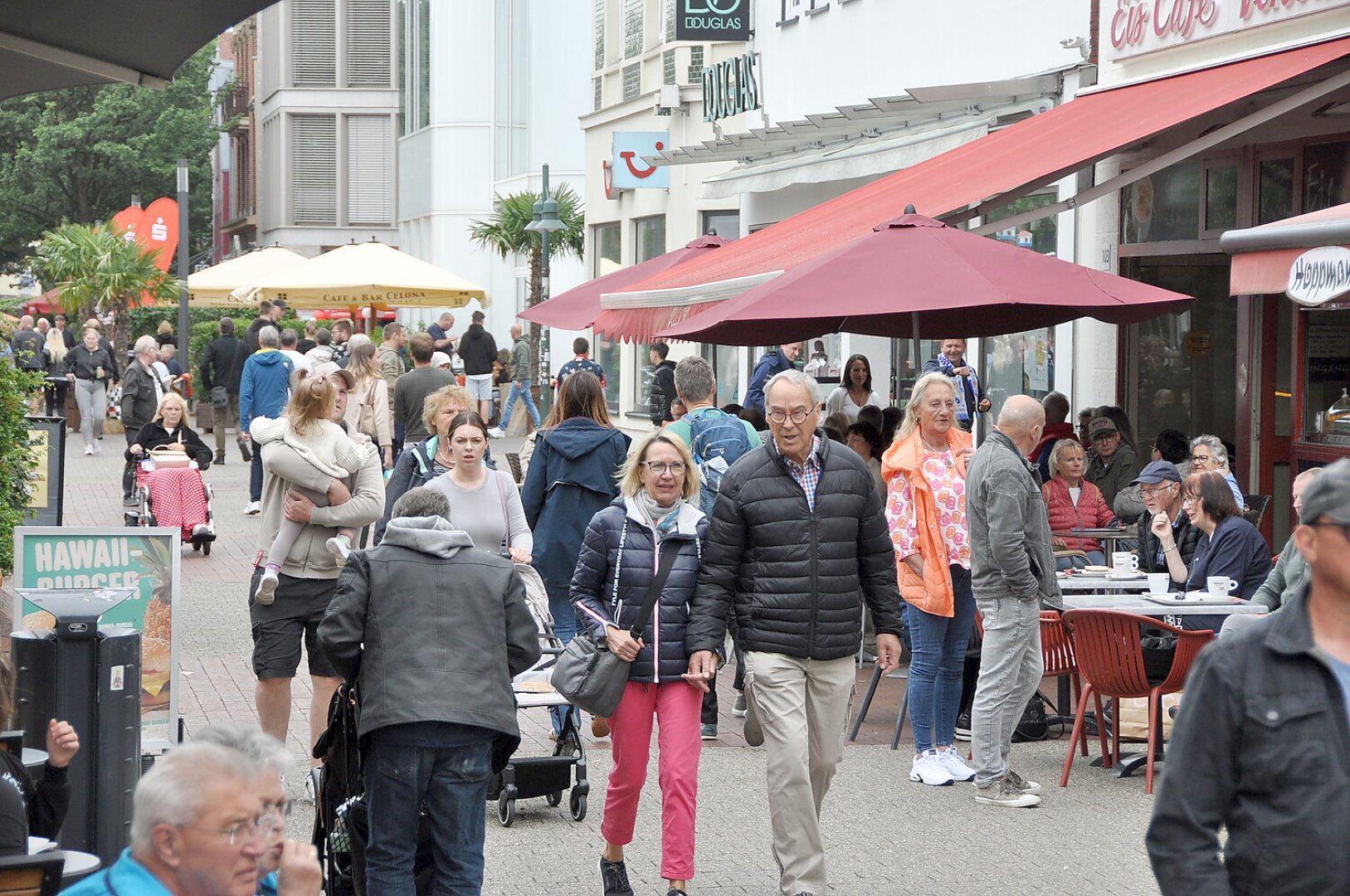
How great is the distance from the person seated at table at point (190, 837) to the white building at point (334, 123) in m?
48.8

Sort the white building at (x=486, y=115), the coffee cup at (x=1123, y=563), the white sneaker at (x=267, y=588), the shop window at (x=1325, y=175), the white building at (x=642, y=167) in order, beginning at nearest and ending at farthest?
the white sneaker at (x=267, y=588) → the coffee cup at (x=1123, y=563) → the shop window at (x=1325, y=175) → the white building at (x=642, y=167) → the white building at (x=486, y=115)

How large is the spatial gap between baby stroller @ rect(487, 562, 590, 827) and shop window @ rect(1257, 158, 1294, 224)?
22.4 ft

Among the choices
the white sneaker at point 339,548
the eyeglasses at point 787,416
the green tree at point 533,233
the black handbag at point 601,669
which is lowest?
the black handbag at point 601,669

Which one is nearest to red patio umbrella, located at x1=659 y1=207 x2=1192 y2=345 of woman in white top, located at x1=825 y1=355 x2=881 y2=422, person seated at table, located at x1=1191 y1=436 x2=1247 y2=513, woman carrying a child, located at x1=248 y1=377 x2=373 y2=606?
person seated at table, located at x1=1191 y1=436 x2=1247 y2=513

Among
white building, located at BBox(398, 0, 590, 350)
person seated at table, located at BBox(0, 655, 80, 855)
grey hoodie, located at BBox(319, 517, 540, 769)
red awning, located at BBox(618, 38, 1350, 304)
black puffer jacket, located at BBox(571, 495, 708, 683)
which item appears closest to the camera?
person seated at table, located at BBox(0, 655, 80, 855)

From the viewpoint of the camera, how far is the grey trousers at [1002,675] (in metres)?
7.81

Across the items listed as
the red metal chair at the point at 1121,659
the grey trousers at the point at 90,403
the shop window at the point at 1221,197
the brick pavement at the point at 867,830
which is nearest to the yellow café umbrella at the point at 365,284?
the grey trousers at the point at 90,403

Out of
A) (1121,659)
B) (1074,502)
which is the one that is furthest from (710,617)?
(1074,502)

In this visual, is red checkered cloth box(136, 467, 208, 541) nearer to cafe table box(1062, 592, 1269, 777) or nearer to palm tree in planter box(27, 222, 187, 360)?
cafe table box(1062, 592, 1269, 777)

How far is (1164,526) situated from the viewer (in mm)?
9688

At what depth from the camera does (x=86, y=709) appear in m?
5.85

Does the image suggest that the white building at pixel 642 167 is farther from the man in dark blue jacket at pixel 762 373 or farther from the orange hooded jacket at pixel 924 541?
the orange hooded jacket at pixel 924 541

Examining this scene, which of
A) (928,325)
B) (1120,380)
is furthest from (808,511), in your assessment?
(1120,380)

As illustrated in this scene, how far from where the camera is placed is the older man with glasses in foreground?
3.05 meters
